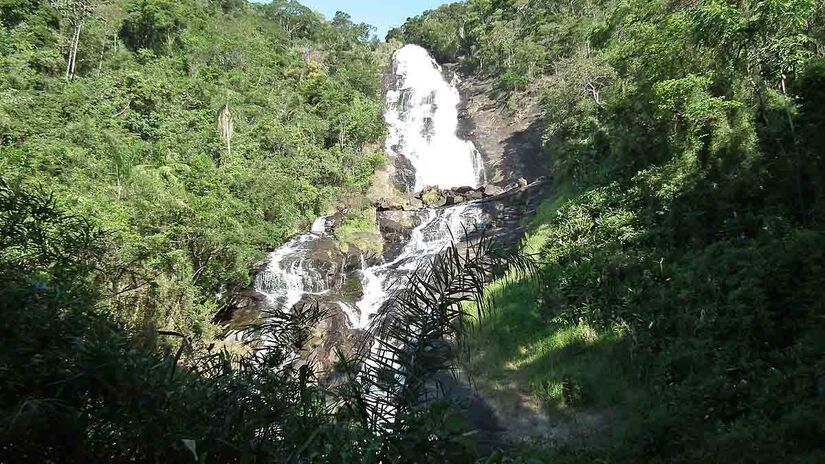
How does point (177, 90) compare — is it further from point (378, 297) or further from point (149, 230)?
point (378, 297)

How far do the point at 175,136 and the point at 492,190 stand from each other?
52.6 ft

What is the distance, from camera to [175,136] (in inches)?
795

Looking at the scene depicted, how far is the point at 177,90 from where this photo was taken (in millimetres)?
23172

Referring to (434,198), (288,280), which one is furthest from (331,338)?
(434,198)

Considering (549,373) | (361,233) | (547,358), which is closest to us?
(549,373)

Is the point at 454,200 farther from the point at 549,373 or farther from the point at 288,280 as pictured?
the point at 549,373

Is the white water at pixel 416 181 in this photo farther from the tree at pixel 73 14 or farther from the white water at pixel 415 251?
the tree at pixel 73 14

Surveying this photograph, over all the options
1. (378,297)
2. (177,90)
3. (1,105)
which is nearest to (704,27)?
(378,297)

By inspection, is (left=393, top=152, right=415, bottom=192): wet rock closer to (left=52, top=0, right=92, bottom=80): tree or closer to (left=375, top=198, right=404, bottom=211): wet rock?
A: (left=375, top=198, right=404, bottom=211): wet rock

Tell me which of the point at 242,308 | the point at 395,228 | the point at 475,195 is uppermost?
the point at 475,195

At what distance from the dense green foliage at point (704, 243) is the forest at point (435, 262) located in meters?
0.05

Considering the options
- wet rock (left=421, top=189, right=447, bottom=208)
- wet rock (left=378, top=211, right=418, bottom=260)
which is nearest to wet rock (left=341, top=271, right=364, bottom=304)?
wet rock (left=378, top=211, right=418, bottom=260)

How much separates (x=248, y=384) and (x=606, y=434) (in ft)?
22.6

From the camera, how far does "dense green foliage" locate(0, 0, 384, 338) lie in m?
12.2
